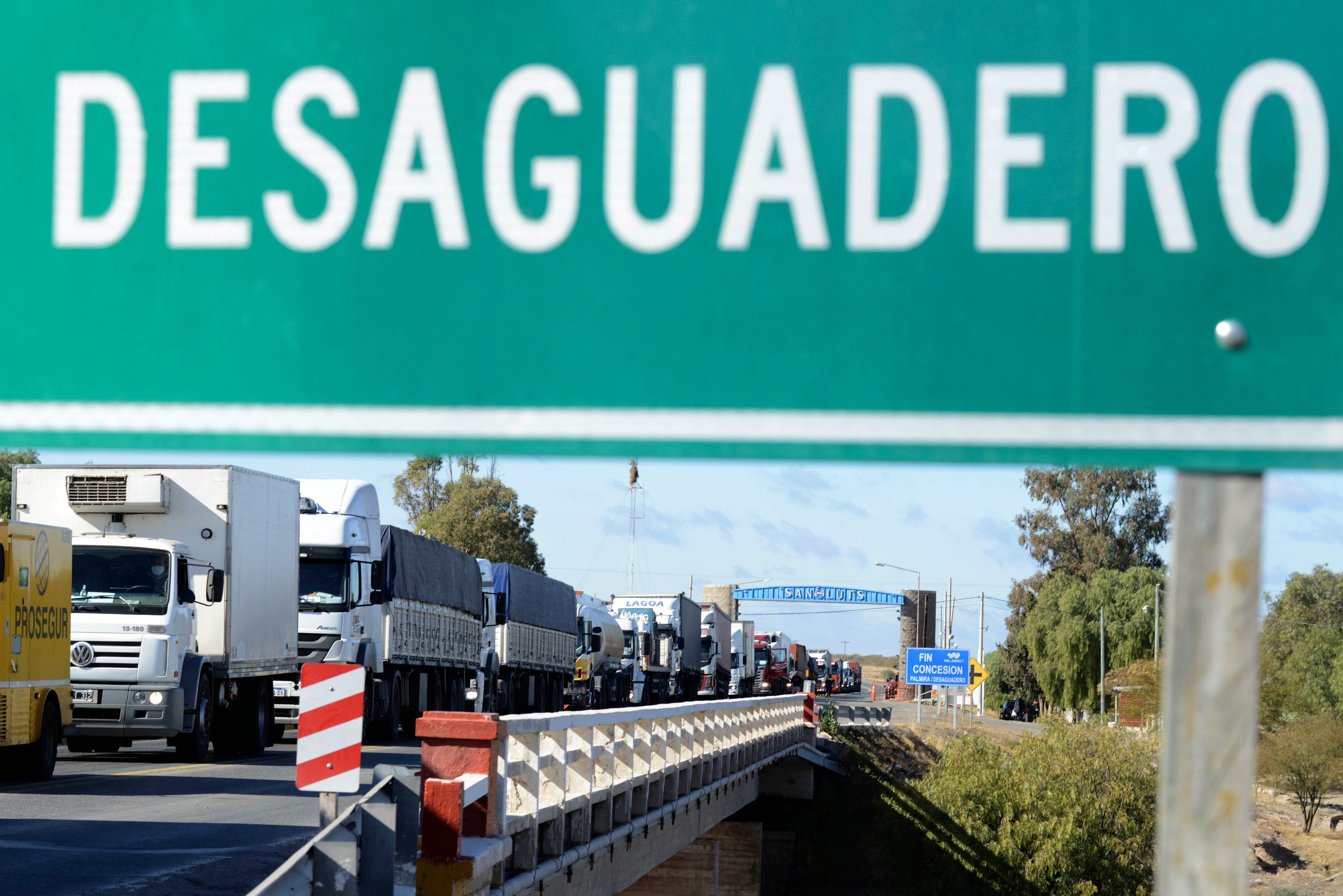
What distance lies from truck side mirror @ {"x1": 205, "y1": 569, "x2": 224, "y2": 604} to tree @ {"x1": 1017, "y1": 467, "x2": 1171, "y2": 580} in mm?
60347

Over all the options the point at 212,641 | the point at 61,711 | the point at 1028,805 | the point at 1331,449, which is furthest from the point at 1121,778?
the point at 1331,449

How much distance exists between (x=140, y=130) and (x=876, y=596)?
10260cm

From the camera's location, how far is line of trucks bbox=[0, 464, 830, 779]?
17547mm

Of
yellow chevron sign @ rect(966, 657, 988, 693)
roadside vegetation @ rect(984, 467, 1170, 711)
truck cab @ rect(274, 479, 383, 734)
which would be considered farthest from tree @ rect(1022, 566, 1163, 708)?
truck cab @ rect(274, 479, 383, 734)

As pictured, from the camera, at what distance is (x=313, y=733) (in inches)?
352

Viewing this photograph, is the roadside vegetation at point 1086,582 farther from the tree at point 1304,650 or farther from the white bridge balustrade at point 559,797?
the white bridge balustrade at point 559,797

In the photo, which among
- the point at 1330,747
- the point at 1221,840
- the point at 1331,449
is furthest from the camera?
the point at 1330,747

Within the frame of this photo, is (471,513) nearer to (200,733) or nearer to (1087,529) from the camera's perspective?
(1087,529)

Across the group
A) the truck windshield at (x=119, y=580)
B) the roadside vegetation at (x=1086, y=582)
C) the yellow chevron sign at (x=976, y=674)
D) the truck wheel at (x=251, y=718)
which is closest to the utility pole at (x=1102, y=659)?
the roadside vegetation at (x=1086, y=582)

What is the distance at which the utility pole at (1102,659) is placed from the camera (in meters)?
66.1

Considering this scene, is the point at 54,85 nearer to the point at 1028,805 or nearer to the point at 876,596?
the point at 1028,805

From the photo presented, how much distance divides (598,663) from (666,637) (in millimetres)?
6687

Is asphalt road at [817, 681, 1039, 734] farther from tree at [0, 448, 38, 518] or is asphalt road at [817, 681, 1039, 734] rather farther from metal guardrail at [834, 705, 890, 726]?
tree at [0, 448, 38, 518]

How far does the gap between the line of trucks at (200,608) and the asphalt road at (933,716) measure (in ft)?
117
